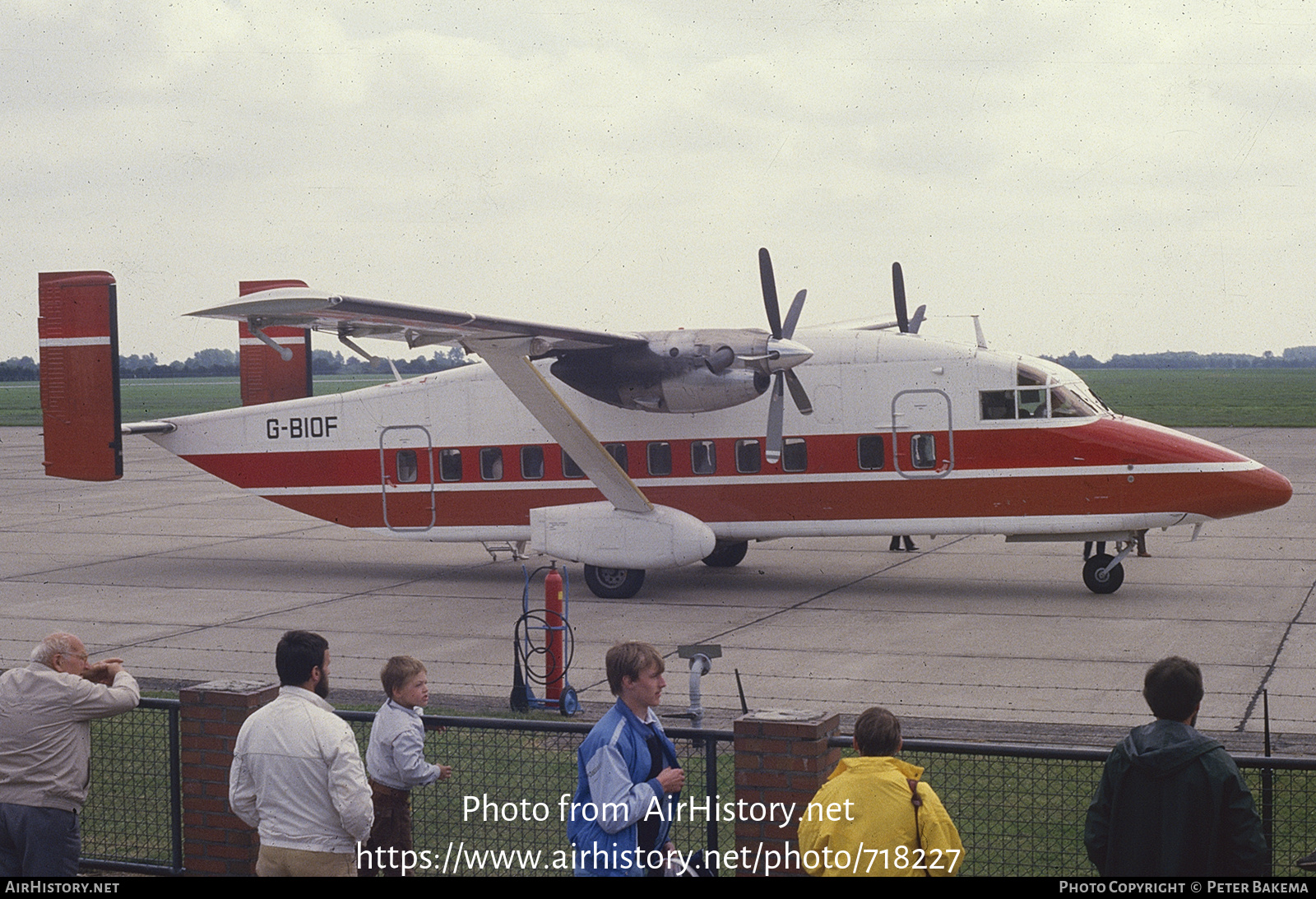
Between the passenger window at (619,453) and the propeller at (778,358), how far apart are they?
6.60ft

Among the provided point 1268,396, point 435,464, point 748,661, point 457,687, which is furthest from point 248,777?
point 1268,396

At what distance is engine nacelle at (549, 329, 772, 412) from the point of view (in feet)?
57.9

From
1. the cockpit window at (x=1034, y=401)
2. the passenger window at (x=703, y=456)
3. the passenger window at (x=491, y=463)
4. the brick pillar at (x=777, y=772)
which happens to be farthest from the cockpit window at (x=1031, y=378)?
the brick pillar at (x=777, y=772)

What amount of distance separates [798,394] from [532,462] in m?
4.11

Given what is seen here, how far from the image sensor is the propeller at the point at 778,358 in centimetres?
1745

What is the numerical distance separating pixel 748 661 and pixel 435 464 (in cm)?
753

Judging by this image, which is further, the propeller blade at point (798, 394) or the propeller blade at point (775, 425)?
the propeller blade at point (798, 394)

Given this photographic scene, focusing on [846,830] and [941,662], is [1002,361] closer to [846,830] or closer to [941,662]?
[941,662]

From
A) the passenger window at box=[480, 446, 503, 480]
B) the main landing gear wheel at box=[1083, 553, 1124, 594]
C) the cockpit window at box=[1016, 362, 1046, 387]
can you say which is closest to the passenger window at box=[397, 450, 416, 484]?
the passenger window at box=[480, 446, 503, 480]

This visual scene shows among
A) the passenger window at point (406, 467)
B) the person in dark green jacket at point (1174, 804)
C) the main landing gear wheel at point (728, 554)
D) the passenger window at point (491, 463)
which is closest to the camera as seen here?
the person in dark green jacket at point (1174, 804)

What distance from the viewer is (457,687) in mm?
13344

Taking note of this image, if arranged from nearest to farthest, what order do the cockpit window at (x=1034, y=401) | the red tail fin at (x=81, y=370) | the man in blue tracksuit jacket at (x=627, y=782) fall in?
1. the man in blue tracksuit jacket at (x=627, y=782)
2. the cockpit window at (x=1034, y=401)
3. the red tail fin at (x=81, y=370)

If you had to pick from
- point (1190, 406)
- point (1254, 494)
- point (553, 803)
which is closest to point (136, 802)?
point (553, 803)

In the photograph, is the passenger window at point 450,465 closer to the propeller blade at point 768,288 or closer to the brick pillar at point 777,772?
the propeller blade at point 768,288
